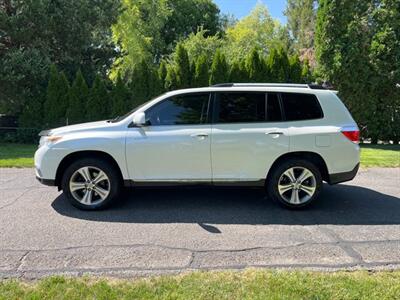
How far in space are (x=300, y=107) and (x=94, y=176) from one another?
126 inches

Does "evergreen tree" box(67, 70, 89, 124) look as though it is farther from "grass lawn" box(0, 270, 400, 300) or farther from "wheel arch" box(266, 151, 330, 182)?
"grass lawn" box(0, 270, 400, 300)

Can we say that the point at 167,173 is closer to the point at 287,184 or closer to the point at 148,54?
the point at 287,184

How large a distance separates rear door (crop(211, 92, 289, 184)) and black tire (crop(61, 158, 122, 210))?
1.45 metres

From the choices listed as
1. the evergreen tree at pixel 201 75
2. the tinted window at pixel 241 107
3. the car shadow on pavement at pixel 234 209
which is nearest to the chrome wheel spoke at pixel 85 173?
the car shadow on pavement at pixel 234 209

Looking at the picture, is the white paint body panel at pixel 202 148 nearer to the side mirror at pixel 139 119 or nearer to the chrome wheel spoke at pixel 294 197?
the side mirror at pixel 139 119

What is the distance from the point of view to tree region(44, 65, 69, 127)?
14969mm

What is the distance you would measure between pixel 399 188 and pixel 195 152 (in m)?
4.19

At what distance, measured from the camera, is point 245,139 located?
5.90 meters

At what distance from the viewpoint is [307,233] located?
5121mm

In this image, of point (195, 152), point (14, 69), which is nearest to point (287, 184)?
point (195, 152)

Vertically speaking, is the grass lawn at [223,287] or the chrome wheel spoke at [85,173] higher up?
the chrome wheel spoke at [85,173]

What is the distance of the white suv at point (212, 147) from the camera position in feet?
19.3

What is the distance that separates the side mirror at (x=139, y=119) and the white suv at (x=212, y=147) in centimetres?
1

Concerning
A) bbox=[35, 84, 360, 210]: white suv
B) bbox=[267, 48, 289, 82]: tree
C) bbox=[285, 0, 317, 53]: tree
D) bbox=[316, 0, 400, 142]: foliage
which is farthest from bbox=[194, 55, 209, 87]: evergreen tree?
bbox=[285, 0, 317, 53]: tree
